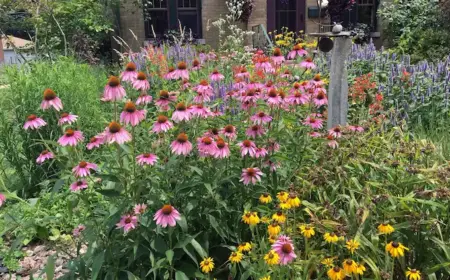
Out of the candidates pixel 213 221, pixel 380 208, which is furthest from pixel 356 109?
pixel 213 221

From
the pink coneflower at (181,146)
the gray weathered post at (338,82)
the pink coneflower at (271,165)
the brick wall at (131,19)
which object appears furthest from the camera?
the brick wall at (131,19)

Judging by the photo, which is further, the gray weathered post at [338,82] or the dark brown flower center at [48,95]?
the gray weathered post at [338,82]

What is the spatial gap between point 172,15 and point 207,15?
3.21ft

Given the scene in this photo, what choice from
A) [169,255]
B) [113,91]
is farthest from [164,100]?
[169,255]

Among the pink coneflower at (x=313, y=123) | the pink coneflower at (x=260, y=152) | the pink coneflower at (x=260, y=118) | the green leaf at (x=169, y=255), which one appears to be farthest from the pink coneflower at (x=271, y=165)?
the green leaf at (x=169, y=255)

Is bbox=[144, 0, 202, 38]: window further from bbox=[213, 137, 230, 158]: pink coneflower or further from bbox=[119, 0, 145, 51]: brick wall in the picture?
bbox=[213, 137, 230, 158]: pink coneflower

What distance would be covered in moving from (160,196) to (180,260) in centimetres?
35

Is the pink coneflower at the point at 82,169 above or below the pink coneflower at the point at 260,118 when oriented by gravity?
below

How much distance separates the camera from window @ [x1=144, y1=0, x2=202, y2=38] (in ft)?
35.6

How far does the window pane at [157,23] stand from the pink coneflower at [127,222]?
32.0ft

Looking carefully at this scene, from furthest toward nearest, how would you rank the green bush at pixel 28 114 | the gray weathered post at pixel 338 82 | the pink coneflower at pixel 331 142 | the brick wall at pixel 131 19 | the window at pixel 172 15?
the window at pixel 172 15 → the brick wall at pixel 131 19 → the green bush at pixel 28 114 → the gray weathered post at pixel 338 82 → the pink coneflower at pixel 331 142

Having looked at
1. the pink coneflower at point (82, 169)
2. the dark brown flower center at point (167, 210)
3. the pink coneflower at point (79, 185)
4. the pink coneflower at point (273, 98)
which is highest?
the pink coneflower at point (273, 98)

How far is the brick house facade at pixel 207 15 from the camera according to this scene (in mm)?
10484

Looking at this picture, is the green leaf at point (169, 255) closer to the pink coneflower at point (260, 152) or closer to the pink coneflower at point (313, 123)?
the pink coneflower at point (260, 152)
